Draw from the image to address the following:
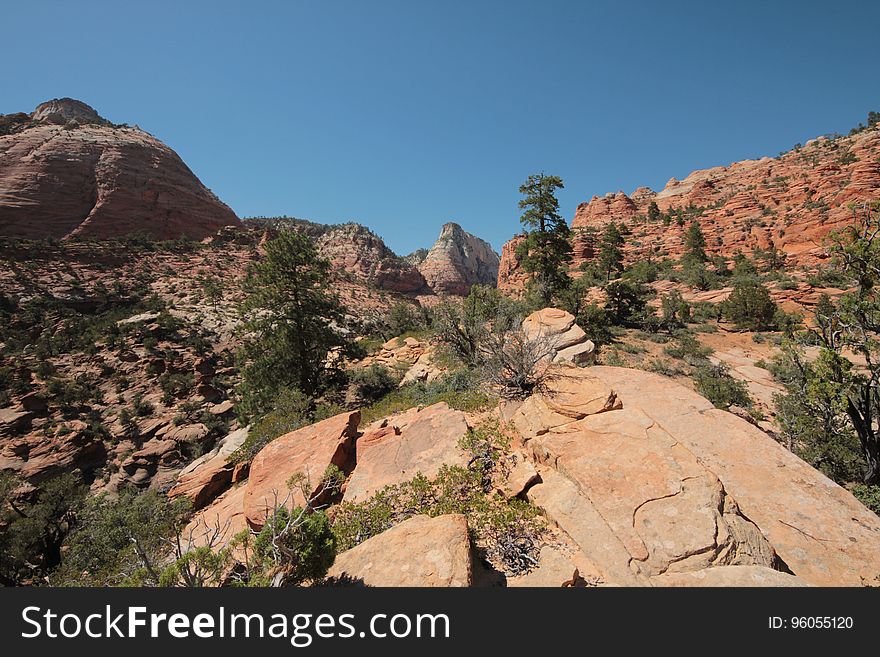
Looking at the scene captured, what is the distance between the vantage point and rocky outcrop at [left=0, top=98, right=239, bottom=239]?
4666cm

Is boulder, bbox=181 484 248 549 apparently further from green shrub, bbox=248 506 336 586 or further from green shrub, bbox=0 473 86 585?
green shrub, bbox=0 473 86 585

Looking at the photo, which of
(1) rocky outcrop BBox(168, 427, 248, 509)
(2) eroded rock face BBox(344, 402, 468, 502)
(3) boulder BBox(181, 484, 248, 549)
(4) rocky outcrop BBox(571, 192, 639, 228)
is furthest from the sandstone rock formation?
(4) rocky outcrop BBox(571, 192, 639, 228)

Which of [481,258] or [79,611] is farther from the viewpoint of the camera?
[481,258]

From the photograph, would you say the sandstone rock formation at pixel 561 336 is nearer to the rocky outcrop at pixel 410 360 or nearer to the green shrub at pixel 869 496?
the rocky outcrop at pixel 410 360

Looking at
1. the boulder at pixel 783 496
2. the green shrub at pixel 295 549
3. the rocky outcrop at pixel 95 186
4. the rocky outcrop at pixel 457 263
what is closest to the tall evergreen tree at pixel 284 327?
the green shrub at pixel 295 549

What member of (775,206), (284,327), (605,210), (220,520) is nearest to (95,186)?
(284,327)

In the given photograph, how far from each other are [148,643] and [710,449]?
7.02 meters

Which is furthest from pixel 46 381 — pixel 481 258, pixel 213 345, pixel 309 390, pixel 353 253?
pixel 481 258

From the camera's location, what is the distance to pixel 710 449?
4875mm

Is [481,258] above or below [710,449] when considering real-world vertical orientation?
above

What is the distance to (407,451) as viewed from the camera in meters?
6.00

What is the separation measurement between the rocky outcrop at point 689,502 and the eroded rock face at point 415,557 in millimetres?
1518

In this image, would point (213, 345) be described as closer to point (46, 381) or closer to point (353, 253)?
point (46, 381)

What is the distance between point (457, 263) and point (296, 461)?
4575 inches
